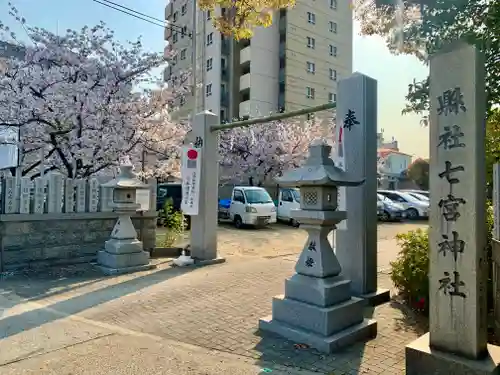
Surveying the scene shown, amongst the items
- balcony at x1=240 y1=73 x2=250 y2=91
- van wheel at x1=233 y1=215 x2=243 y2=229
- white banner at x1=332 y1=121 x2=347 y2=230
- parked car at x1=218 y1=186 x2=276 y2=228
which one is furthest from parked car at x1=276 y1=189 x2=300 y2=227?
balcony at x1=240 y1=73 x2=250 y2=91

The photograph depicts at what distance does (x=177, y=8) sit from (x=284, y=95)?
1239 cm

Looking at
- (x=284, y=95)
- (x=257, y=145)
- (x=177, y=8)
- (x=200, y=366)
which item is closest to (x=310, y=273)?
(x=200, y=366)

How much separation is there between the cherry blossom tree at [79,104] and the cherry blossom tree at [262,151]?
418 inches

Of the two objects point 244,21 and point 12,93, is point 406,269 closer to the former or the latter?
point 244,21

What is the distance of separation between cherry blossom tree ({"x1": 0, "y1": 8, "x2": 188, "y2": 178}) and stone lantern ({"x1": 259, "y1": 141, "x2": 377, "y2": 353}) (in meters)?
7.40

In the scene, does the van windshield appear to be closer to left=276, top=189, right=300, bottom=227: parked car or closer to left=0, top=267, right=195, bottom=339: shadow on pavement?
left=276, top=189, right=300, bottom=227: parked car

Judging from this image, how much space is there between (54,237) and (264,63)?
2542cm

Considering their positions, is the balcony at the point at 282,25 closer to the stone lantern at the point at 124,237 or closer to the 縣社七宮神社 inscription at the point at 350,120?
the stone lantern at the point at 124,237

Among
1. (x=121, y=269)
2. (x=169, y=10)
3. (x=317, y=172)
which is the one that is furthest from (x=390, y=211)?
(x=169, y=10)

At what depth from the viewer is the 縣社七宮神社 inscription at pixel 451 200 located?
3.46 m

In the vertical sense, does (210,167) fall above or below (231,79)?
below

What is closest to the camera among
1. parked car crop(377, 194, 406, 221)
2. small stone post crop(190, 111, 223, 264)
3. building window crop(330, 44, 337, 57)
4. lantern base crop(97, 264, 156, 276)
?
lantern base crop(97, 264, 156, 276)

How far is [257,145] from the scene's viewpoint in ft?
74.5

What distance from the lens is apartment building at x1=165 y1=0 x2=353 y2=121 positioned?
→ 99.6 feet
